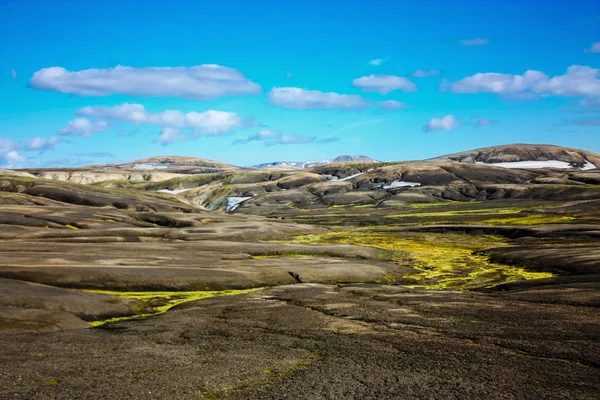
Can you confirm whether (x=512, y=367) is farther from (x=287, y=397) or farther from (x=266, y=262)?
(x=266, y=262)

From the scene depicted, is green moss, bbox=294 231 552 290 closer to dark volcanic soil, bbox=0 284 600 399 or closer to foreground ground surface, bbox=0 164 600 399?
foreground ground surface, bbox=0 164 600 399

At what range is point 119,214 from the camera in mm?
130625

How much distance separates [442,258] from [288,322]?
55772mm

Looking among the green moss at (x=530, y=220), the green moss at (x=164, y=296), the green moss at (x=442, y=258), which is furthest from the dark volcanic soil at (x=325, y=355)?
the green moss at (x=530, y=220)

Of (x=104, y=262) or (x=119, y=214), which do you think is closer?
(x=104, y=262)

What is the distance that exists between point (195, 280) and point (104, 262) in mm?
13164

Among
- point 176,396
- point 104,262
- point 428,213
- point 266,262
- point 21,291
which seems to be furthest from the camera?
point 428,213

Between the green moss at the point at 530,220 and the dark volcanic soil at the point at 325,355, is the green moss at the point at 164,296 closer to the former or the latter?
the dark volcanic soil at the point at 325,355

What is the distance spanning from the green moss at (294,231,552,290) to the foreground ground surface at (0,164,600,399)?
23.6 inches

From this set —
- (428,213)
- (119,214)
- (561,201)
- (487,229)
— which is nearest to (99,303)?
(119,214)

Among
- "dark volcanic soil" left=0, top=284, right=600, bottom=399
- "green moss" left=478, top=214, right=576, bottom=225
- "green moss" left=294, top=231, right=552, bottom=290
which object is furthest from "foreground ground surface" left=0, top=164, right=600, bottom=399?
"green moss" left=478, top=214, right=576, bottom=225

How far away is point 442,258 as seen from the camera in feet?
289

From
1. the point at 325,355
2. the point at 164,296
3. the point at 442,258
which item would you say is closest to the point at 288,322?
the point at 325,355

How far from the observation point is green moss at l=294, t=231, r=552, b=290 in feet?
214
